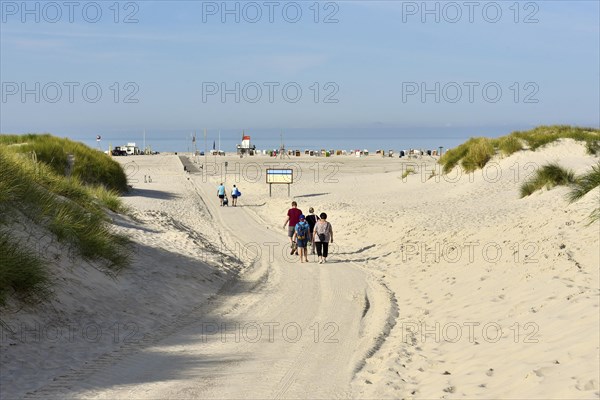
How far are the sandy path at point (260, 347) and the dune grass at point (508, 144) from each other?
79.5ft

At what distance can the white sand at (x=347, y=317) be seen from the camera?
8508 mm

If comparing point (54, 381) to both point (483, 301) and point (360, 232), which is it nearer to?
point (483, 301)

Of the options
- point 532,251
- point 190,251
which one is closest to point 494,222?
point 532,251

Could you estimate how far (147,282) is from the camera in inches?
571

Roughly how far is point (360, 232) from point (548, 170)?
24.3 ft

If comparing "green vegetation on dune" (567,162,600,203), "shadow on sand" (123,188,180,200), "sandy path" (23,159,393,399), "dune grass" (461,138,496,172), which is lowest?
"sandy path" (23,159,393,399)

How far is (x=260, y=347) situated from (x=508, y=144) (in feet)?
105

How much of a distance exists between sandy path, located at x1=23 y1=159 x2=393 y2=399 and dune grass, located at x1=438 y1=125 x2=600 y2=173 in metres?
24.2

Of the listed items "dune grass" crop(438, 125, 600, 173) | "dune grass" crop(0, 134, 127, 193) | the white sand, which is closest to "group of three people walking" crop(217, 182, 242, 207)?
"dune grass" crop(0, 134, 127, 193)

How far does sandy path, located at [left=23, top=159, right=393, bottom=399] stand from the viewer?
845cm

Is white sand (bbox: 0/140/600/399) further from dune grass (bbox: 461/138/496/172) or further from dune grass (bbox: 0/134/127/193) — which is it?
dune grass (bbox: 461/138/496/172)

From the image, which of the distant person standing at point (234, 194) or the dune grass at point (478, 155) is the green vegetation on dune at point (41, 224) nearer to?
the distant person standing at point (234, 194)

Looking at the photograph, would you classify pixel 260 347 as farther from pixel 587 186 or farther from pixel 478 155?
pixel 478 155

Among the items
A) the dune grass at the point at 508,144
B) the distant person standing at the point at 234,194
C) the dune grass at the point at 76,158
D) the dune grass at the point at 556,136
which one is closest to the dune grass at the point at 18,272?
the dune grass at the point at 76,158
